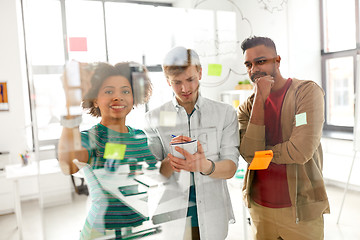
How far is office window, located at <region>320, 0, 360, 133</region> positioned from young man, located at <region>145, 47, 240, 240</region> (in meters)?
0.60

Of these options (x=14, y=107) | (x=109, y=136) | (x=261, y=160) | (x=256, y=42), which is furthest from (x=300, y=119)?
(x=14, y=107)

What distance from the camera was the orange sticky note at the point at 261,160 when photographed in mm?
1205

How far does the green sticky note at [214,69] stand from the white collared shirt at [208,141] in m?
0.11

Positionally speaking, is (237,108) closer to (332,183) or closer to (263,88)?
(263,88)

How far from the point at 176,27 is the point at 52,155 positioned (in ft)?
2.06

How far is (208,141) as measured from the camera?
1.10m

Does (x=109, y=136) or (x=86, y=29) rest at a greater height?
(x=86, y=29)

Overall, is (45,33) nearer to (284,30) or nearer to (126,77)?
(126,77)

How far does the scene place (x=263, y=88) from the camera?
1.19m

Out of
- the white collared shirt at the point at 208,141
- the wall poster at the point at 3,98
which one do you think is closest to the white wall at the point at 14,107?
the wall poster at the point at 3,98

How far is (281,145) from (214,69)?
43 cm

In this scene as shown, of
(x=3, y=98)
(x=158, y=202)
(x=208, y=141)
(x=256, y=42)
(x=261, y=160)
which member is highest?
(x=256, y=42)

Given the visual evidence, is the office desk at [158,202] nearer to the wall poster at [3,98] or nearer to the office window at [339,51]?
the office window at [339,51]

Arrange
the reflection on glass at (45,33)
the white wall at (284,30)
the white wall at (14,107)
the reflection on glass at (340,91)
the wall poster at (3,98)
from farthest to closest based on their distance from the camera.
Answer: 1. the wall poster at (3,98)
2. the white wall at (14,107)
3. the reflection on glass at (340,91)
4. the white wall at (284,30)
5. the reflection on glass at (45,33)
